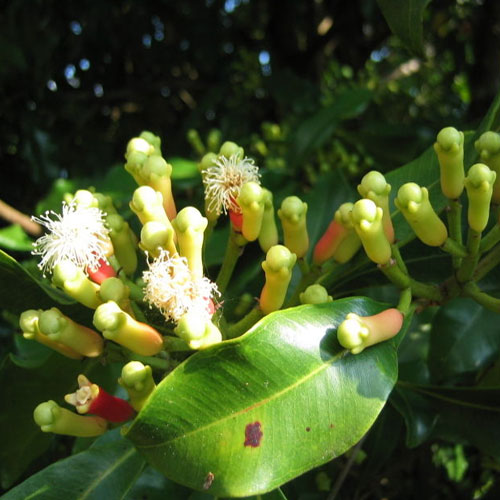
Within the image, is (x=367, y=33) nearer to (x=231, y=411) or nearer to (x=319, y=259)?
(x=319, y=259)

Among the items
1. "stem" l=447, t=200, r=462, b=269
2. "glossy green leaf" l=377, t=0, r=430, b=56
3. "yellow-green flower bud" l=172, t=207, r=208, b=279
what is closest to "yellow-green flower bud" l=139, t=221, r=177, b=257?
"yellow-green flower bud" l=172, t=207, r=208, b=279

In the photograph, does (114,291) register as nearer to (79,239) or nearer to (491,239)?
(79,239)

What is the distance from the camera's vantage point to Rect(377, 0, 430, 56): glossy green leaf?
3.89 ft

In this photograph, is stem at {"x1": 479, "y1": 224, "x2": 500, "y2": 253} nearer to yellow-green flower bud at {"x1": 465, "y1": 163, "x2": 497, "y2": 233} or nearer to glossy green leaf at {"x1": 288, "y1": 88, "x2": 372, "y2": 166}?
yellow-green flower bud at {"x1": 465, "y1": 163, "x2": 497, "y2": 233}

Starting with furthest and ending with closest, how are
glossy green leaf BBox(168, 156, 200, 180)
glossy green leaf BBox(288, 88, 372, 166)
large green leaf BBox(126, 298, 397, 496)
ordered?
glossy green leaf BBox(288, 88, 372, 166), glossy green leaf BBox(168, 156, 200, 180), large green leaf BBox(126, 298, 397, 496)

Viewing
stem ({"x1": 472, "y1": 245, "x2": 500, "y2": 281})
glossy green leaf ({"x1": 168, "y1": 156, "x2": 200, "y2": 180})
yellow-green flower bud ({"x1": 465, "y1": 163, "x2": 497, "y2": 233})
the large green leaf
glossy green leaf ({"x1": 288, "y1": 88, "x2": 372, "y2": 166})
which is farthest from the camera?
glossy green leaf ({"x1": 288, "y1": 88, "x2": 372, "y2": 166})

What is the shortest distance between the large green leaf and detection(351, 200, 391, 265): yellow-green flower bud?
0.62 ft

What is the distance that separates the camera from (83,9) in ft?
10.0

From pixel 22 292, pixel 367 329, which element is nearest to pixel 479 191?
pixel 367 329

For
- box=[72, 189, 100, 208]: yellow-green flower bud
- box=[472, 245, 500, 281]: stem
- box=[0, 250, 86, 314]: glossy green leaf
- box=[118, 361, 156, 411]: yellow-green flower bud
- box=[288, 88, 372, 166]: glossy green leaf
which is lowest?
box=[288, 88, 372, 166]: glossy green leaf

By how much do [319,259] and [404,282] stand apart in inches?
6.7

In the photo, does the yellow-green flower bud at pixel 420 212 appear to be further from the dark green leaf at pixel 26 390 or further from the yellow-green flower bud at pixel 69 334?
the dark green leaf at pixel 26 390

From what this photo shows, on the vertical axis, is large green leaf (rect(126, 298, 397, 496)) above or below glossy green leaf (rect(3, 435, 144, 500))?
above

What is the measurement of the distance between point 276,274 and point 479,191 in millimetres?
326
